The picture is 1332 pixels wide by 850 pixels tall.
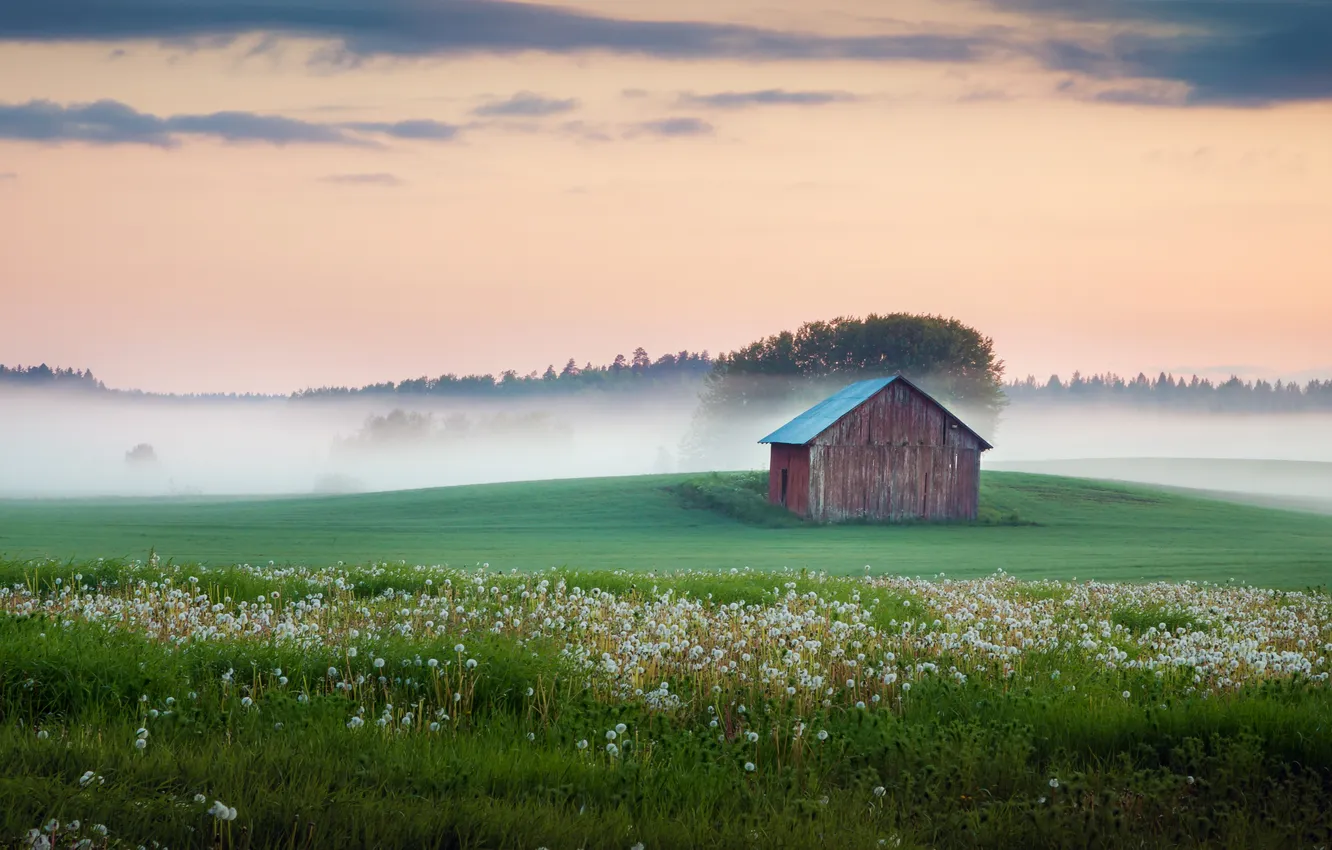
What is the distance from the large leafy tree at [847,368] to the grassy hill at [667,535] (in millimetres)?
16254

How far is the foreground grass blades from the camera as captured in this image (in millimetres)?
6832

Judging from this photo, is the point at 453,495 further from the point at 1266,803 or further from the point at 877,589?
the point at 1266,803

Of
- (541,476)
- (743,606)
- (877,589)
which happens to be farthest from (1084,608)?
(541,476)

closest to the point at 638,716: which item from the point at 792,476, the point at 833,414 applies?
the point at 792,476

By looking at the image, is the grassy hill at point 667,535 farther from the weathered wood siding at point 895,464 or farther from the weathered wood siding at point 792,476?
the weathered wood siding at point 792,476

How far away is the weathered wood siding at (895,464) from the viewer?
61.9 meters

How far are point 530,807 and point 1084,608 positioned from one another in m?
15.0

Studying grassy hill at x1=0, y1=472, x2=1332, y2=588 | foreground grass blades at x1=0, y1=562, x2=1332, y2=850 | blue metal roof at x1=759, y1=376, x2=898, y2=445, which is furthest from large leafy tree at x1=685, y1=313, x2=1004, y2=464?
foreground grass blades at x1=0, y1=562, x2=1332, y2=850

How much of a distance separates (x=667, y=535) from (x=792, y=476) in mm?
12502

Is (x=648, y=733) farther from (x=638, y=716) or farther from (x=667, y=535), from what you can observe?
(x=667, y=535)

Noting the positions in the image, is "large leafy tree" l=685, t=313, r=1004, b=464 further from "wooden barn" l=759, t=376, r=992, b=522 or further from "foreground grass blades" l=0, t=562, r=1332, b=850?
"foreground grass blades" l=0, t=562, r=1332, b=850

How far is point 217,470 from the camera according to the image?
144 metres

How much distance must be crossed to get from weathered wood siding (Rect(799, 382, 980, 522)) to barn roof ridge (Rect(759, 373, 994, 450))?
37 cm

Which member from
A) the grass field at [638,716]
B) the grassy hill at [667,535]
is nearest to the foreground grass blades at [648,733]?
the grass field at [638,716]
